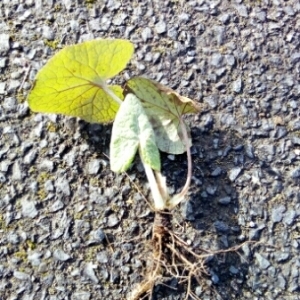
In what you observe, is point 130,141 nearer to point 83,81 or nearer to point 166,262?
point 83,81

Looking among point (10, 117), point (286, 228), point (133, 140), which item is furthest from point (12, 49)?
point (286, 228)

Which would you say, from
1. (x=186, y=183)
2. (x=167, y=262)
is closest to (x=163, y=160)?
(x=186, y=183)

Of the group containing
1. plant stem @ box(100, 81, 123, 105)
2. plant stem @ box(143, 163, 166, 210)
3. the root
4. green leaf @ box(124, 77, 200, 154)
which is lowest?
the root

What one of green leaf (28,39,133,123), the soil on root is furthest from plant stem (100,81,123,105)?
the soil on root

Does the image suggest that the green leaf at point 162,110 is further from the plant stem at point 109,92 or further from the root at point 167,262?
the root at point 167,262

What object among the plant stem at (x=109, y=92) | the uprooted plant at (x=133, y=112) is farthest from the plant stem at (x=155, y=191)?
the plant stem at (x=109, y=92)

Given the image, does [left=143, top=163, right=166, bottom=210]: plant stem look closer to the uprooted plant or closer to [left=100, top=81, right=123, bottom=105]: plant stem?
the uprooted plant
